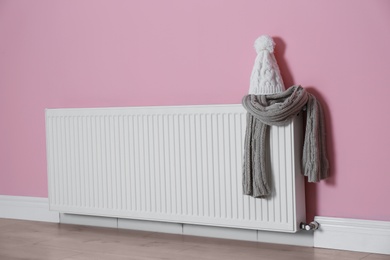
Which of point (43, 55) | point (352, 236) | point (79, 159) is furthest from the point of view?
point (43, 55)

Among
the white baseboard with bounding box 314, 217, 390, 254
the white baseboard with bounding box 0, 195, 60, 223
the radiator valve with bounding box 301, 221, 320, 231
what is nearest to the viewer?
the white baseboard with bounding box 314, 217, 390, 254

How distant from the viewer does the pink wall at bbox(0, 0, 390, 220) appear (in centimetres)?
289

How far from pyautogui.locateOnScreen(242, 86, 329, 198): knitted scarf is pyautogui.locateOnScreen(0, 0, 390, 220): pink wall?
8cm

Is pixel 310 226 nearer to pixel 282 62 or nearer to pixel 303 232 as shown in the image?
pixel 303 232

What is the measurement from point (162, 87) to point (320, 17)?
91cm

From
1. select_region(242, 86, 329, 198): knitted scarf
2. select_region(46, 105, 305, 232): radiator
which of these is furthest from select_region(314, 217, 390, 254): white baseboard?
select_region(242, 86, 329, 198): knitted scarf

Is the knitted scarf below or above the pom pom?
below

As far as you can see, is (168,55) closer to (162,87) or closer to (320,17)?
(162,87)

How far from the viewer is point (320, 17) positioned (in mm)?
2973

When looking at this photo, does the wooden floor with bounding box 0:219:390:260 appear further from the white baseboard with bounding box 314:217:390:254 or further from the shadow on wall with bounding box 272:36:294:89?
the shadow on wall with bounding box 272:36:294:89

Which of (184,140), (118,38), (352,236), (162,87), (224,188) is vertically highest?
(118,38)

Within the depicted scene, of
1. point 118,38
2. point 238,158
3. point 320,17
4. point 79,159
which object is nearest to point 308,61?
point 320,17

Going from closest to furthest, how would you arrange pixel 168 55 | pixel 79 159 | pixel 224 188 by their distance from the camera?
pixel 224 188, pixel 168 55, pixel 79 159

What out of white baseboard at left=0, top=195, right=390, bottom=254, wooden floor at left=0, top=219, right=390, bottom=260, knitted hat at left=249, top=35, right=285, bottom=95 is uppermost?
knitted hat at left=249, top=35, right=285, bottom=95
